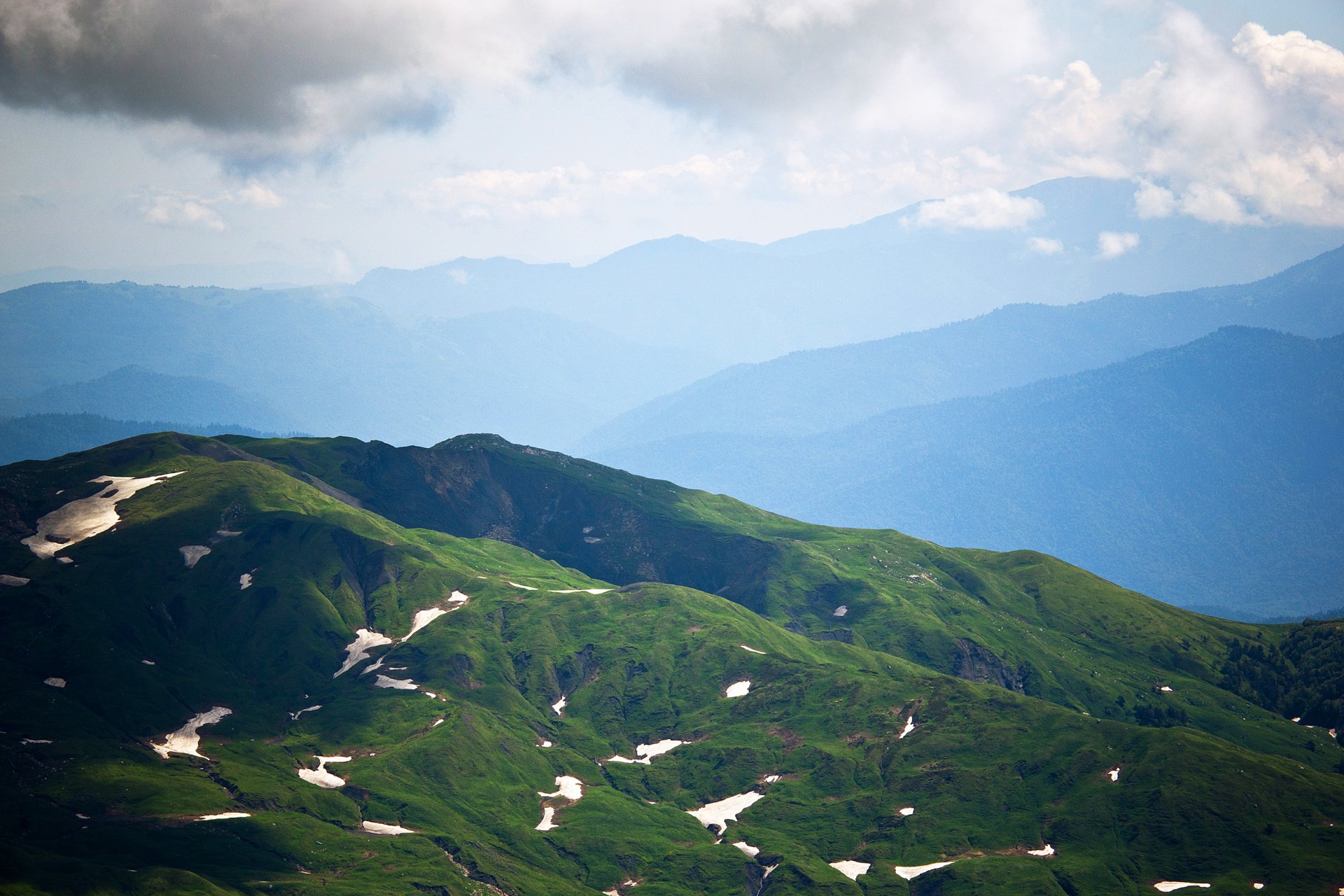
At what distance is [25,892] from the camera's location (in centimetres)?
19725
